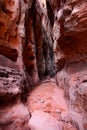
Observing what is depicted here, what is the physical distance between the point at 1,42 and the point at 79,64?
2757 mm

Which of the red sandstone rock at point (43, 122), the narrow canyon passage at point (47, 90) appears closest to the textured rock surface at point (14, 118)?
the narrow canyon passage at point (47, 90)

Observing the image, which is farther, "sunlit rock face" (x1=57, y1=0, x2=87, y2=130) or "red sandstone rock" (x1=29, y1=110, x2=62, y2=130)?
"red sandstone rock" (x1=29, y1=110, x2=62, y2=130)

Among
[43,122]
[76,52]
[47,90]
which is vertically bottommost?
[43,122]

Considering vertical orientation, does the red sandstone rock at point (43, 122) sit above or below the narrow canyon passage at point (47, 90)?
below

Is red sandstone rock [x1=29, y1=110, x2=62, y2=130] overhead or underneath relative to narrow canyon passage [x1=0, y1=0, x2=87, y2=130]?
underneath

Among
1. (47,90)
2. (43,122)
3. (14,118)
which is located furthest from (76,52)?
(14,118)

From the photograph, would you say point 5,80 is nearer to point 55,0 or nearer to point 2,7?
point 2,7

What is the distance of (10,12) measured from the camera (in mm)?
6438

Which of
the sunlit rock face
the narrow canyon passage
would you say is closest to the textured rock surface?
the narrow canyon passage

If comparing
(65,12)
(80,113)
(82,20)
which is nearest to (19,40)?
(65,12)

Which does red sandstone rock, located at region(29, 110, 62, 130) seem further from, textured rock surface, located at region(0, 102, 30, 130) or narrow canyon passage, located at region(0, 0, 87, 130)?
textured rock surface, located at region(0, 102, 30, 130)

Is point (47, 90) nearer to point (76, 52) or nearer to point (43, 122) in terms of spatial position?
point (76, 52)

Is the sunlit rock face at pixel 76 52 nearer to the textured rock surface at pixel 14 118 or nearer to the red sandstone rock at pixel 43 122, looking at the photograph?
the red sandstone rock at pixel 43 122

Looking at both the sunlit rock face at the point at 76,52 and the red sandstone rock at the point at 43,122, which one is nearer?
the sunlit rock face at the point at 76,52
